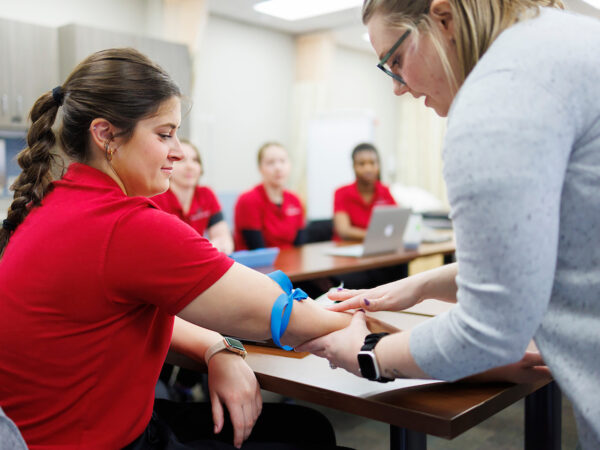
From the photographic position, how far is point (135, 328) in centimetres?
94

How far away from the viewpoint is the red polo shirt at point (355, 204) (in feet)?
13.5

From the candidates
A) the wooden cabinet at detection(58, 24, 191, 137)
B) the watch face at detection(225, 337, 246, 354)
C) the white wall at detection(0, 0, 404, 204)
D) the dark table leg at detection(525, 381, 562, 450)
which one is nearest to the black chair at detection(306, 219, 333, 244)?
the wooden cabinet at detection(58, 24, 191, 137)

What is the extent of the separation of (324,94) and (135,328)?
5723 mm

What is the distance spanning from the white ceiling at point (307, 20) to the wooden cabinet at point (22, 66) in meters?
1.75

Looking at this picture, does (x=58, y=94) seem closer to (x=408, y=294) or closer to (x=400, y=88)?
(x=400, y=88)

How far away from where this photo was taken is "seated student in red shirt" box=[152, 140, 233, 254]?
311cm

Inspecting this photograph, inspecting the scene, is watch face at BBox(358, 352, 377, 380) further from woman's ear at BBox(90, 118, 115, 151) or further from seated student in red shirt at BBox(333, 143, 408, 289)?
seated student in red shirt at BBox(333, 143, 408, 289)

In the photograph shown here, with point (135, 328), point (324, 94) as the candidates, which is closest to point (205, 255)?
point (135, 328)

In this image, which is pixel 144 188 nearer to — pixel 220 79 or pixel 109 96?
pixel 109 96

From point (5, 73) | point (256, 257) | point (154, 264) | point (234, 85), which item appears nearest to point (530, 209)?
point (154, 264)

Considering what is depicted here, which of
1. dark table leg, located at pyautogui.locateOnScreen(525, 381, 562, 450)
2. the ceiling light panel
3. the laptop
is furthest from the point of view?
the ceiling light panel

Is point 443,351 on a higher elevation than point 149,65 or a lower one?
lower

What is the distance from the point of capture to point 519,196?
650 mm

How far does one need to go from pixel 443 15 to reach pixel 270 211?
2.96 meters
